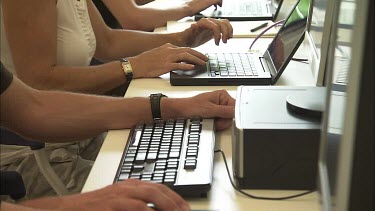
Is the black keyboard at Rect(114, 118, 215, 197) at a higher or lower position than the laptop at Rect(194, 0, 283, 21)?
higher

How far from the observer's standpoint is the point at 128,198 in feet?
2.98

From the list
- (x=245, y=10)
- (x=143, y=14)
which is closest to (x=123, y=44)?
(x=143, y=14)

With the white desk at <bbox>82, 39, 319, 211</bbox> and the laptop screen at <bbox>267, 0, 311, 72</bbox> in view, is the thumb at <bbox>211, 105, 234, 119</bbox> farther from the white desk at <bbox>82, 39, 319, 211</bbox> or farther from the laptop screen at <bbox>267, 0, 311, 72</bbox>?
the laptop screen at <bbox>267, 0, 311, 72</bbox>

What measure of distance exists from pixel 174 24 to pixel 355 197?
66.8 inches

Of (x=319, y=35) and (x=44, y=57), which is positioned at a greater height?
(x=319, y=35)

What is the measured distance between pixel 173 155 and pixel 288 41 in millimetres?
593

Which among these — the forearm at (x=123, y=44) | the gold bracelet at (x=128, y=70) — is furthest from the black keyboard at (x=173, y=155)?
the forearm at (x=123, y=44)

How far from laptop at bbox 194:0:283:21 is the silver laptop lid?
55cm

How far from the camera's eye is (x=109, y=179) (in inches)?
40.5

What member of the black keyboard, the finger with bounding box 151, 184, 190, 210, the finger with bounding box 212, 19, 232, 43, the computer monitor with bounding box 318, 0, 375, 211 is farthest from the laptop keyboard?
the computer monitor with bounding box 318, 0, 375, 211

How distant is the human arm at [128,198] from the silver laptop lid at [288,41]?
0.64 m

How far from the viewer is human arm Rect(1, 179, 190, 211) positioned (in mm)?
896

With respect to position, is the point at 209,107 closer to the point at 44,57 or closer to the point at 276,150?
the point at 276,150

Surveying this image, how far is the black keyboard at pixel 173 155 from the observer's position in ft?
3.18
